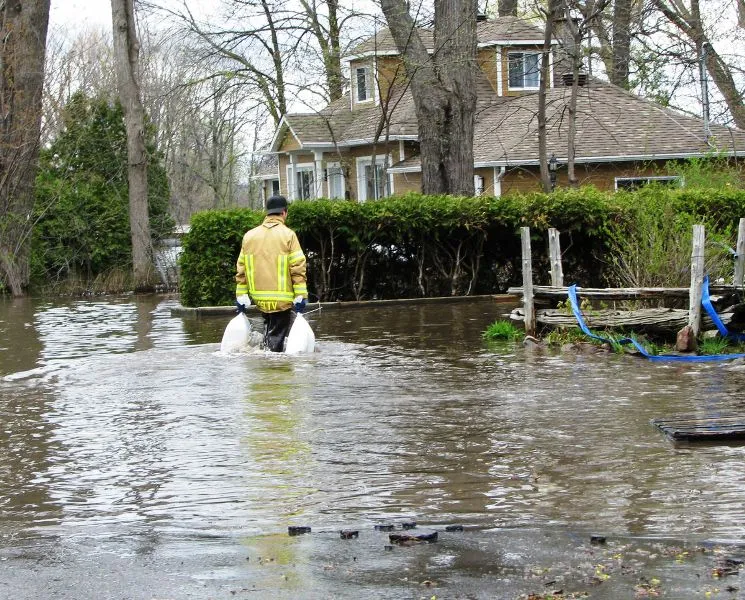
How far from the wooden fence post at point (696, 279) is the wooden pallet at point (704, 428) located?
13.2ft

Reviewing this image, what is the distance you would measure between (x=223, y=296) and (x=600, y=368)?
10305 millimetres

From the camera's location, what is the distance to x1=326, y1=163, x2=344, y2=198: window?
4055cm

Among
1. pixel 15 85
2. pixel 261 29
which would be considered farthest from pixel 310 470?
pixel 261 29

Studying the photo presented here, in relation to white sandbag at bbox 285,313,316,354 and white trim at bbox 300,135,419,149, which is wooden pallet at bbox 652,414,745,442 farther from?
white trim at bbox 300,135,419,149

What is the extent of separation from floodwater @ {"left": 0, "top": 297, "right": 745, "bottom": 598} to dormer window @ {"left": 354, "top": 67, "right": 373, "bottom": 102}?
2579cm

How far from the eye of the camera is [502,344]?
14641 millimetres

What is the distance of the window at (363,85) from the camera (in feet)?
129

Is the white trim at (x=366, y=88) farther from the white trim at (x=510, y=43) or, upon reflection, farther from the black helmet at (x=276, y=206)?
the black helmet at (x=276, y=206)

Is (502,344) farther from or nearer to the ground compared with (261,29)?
nearer to the ground

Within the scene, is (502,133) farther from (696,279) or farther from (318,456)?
(318,456)

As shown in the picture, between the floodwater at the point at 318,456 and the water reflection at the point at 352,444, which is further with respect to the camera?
the water reflection at the point at 352,444

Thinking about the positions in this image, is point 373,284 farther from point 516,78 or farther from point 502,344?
point 516,78

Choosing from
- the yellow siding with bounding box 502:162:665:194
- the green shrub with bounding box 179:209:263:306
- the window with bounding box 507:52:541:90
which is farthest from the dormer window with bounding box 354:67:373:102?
the green shrub with bounding box 179:209:263:306

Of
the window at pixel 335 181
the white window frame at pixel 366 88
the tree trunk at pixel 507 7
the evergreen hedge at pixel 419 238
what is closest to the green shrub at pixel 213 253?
the evergreen hedge at pixel 419 238
